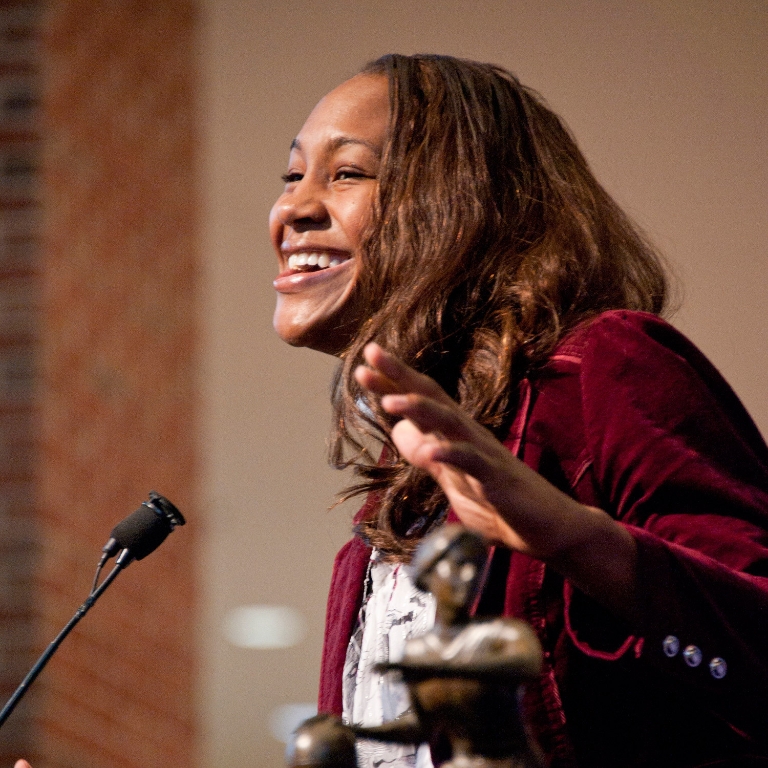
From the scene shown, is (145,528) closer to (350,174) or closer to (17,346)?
(350,174)

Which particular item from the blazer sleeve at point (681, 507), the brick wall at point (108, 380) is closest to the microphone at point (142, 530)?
the blazer sleeve at point (681, 507)

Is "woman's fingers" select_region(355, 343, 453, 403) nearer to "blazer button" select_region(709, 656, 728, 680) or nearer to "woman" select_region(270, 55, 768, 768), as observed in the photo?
"woman" select_region(270, 55, 768, 768)

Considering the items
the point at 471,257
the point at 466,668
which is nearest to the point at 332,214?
the point at 471,257

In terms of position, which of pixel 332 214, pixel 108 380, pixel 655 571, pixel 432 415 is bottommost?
pixel 108 380

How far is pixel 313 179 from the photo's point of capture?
1.45m

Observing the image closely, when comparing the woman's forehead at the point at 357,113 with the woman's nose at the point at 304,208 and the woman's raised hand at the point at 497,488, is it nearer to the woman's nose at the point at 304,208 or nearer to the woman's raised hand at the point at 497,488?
the woman's nose at the point at 304,208

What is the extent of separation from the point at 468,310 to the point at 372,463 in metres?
0.27

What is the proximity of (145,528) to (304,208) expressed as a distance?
45 centimetres

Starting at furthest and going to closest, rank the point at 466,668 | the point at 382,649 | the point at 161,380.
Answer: the point at 161,380 → the point at 382,649 → the point at 466,668

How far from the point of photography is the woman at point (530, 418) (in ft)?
2.72

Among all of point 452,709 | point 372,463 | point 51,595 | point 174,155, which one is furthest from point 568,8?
point 452,709

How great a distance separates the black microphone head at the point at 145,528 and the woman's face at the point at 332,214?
27 centimetres

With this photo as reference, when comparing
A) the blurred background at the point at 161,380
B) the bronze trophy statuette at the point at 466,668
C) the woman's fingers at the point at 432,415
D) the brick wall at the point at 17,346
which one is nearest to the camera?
the bronze trophy statuette at the point at 466,668

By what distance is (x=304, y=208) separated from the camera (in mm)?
1438
